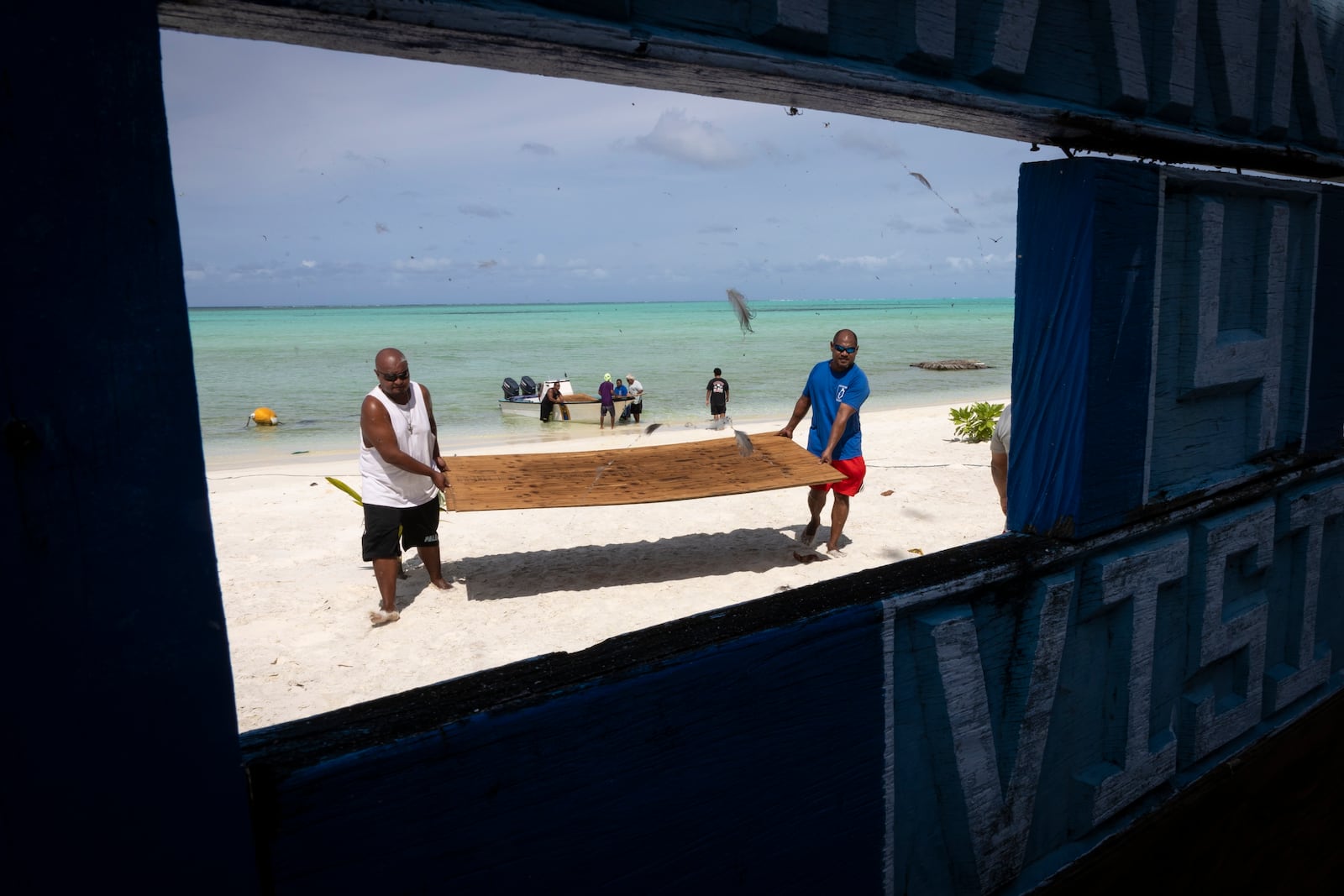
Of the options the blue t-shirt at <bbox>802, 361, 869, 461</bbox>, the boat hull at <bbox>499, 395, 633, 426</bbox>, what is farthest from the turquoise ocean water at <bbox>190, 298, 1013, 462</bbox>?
the blue t-shirt at <bbox>802, 361, 869, 461</bbox>

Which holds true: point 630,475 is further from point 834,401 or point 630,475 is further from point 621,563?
point 834,401

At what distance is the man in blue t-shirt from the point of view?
7059mm

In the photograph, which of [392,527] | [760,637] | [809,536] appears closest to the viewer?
[760,637]

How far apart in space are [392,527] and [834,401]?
11.6ft

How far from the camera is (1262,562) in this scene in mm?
2838

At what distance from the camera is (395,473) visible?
244 inches

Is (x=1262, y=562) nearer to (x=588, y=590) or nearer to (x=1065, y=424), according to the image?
(x=1065, y=424)

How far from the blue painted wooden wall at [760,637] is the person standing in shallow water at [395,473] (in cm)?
441

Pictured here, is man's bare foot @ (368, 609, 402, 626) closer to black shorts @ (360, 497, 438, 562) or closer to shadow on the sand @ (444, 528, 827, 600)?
black shorts @ (360, 497, 438, 562)

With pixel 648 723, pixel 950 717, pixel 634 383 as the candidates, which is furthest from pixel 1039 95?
pixel 634 383

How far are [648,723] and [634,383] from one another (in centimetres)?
1963

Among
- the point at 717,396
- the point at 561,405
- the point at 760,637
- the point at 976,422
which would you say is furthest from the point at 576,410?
the point at 760,637

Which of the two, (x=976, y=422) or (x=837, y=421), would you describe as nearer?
(x=837, y=421)

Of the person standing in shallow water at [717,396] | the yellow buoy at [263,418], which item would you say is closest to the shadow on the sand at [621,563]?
the person standing in shallow water at [717,396]
